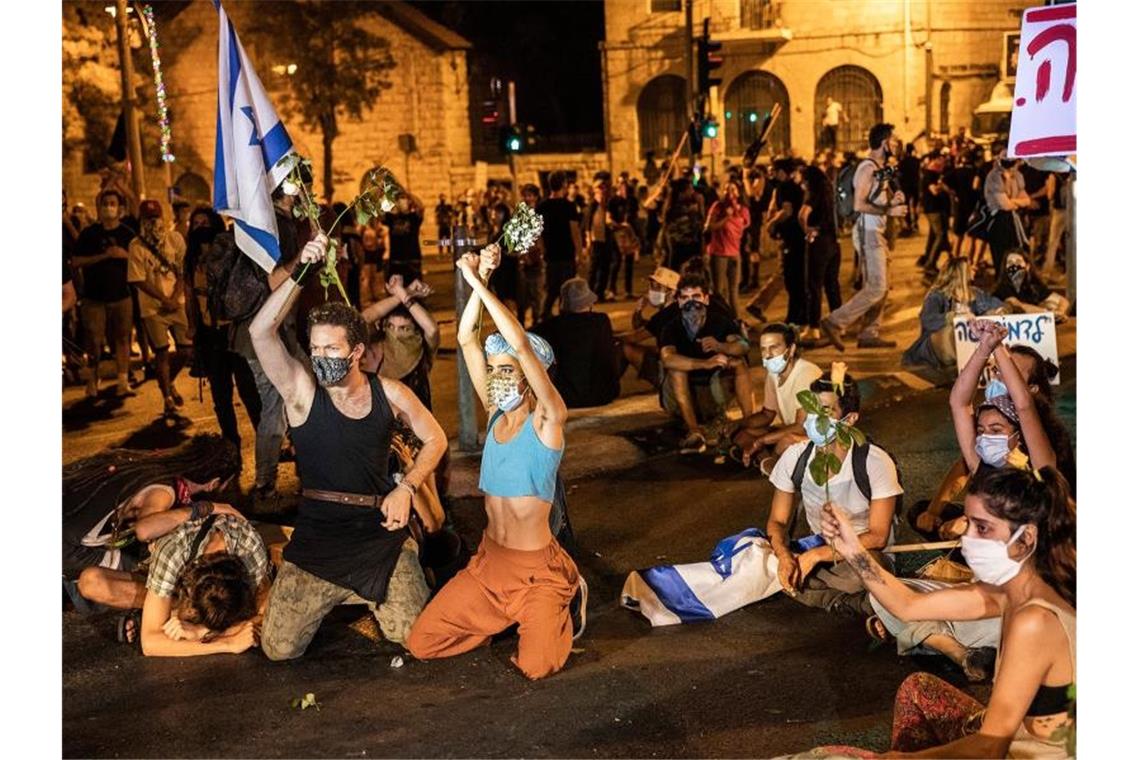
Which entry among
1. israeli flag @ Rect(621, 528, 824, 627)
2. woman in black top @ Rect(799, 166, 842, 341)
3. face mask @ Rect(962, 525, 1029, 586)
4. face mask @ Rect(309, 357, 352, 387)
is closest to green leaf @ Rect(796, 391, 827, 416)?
israeli flag @ Rect(621, 528, 824, 627)

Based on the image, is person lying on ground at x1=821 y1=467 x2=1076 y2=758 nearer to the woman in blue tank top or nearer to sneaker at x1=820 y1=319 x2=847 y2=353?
the woman in blue tank top

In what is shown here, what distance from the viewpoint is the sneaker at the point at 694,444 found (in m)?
10.7

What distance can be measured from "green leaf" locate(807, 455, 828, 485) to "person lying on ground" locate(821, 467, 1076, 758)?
1171 mm

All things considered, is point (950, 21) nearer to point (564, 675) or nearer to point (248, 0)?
point (248, 0)

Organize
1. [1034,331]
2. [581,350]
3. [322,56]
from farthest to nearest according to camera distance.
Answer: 1. [322,56]
2. [581,350]
3. [1034,331]

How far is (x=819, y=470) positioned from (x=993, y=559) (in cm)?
157

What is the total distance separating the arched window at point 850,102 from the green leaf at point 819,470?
126ft

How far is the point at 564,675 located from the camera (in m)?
6.42

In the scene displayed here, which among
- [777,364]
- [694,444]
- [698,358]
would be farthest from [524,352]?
[698,358]

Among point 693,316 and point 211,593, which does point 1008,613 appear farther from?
point 693,316

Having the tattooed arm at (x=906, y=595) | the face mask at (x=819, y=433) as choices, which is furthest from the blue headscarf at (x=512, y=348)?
the tattooed arm at (x=906, y=595)

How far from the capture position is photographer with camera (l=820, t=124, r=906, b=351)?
45.8 feet

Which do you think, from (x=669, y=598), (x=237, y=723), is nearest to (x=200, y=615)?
(x=237, y=723)

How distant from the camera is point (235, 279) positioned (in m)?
9.43
